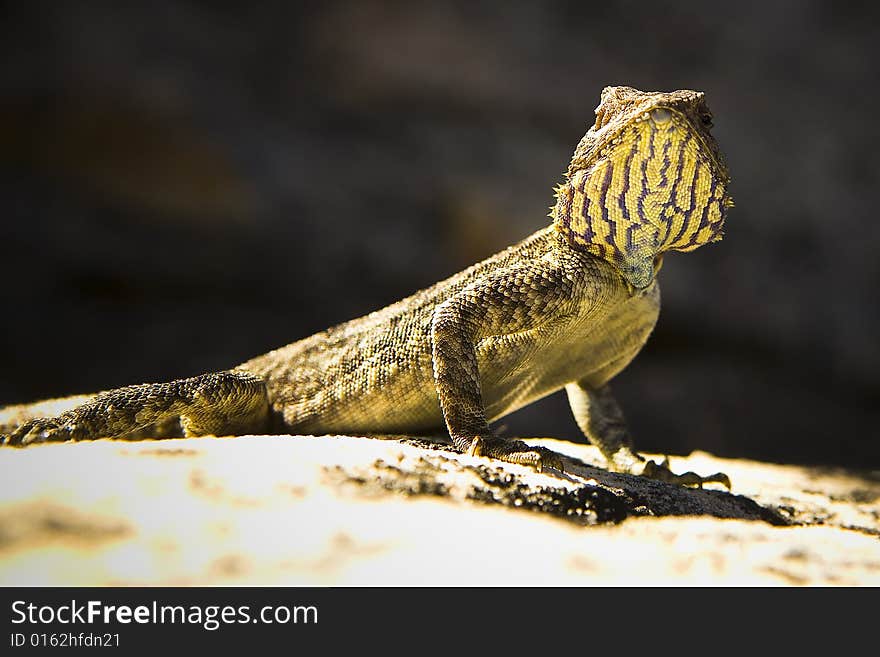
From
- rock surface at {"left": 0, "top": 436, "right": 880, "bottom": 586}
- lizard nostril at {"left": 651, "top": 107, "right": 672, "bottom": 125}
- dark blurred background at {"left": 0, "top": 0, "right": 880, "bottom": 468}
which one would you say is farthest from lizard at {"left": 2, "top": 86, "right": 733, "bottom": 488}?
dark blurred background at {"left": 0, "top": 0, "right": 880, "bottom": 468}

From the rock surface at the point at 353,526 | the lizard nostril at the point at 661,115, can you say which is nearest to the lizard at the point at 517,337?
the lizard nostril at the point at 661,115

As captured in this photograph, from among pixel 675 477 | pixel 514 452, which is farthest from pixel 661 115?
pixel 675 477

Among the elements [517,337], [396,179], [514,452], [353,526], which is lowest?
[353,526]

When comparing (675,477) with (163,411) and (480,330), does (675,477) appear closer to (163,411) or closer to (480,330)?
(480,330)

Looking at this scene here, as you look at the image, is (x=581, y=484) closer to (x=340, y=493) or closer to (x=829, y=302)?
(x=340, y=493)

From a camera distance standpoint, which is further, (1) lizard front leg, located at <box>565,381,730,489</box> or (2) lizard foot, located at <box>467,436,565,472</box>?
(1) lizard front leg, located at <box>565,381,730,489</box>

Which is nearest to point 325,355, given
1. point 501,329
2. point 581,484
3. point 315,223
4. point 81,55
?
point 501,329

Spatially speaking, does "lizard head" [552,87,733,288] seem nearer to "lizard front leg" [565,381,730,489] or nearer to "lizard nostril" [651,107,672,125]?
"lizard nostril" [651,107,672,125]
